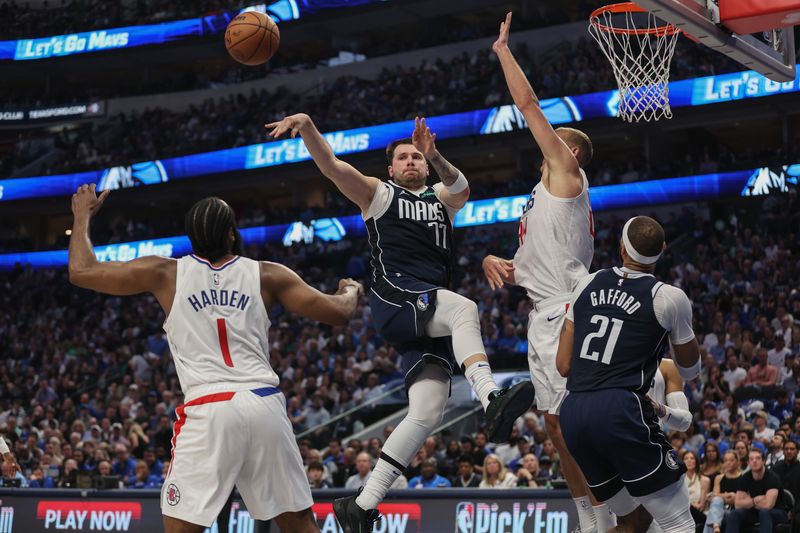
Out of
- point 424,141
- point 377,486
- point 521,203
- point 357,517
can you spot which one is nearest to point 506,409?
point 377,486

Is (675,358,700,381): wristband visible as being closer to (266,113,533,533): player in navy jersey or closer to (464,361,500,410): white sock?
(266,113,533,533): player in navy jersey

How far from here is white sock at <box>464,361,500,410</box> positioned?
5.92 metres

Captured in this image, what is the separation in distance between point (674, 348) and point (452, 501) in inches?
212

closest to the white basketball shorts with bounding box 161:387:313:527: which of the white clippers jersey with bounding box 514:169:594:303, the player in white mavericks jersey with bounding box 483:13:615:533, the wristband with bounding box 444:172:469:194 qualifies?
the player in white mavericks jersey with bounding box 483:13:615:533

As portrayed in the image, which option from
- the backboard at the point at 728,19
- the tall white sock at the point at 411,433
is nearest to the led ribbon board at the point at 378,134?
the backboard at the point at 728,19

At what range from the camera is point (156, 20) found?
126ft

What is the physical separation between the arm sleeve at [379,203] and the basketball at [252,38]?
2183 mm

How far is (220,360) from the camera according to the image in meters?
5.21

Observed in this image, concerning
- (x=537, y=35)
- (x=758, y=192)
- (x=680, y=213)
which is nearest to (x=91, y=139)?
(x=537, y=35)

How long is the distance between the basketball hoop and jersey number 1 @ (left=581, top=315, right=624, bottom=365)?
3.66 m

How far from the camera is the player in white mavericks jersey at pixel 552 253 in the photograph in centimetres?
639

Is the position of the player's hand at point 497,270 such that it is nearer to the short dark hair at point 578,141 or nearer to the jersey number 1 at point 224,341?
the short dark hair at point 578,141

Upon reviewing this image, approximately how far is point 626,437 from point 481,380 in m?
0.96

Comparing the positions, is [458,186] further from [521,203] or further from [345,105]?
[345,105]
